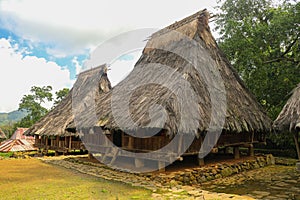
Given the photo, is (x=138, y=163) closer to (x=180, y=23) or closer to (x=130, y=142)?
(x=130, y=142)

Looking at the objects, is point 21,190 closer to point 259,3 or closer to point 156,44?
point 156,44

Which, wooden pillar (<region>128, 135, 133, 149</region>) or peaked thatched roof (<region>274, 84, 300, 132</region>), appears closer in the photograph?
peaked thatched roof (<region>274, 84, 300, 132</region>)

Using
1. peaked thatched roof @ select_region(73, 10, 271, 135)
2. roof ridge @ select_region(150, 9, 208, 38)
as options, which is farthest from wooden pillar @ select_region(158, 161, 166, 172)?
roof ridge @ select_region(150, 9, 208, 38)

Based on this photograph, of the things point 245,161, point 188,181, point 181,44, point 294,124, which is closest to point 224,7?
point 181,44

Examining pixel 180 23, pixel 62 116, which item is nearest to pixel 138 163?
pixel 180 23

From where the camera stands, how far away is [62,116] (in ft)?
54.4

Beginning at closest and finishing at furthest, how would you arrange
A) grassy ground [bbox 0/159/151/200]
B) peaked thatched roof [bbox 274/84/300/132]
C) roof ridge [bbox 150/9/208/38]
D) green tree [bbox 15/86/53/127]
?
grassy ground [bbox 0/159/151/200]
peaked thatched roof [bbox 274/84/300/132]
roof ridge [bbox 150/9/208/38]
green tree [bbox 15/86/53/127]

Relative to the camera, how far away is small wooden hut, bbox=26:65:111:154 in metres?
15.3

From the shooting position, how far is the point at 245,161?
1026 cm

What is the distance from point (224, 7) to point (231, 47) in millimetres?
3488

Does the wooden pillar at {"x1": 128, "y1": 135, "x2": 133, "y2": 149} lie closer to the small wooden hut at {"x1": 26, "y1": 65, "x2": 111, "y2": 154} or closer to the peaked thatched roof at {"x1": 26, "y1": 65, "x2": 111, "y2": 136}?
the small wooden hut at {"x1": 26, "y1": 65, "x2": 111, "y2": 154}

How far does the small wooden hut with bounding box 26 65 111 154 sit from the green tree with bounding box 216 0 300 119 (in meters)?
9.12

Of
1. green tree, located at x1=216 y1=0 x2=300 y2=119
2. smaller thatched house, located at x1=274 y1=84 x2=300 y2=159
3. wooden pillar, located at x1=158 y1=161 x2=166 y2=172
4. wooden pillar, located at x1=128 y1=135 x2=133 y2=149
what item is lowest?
wooden pillar, located at x1=158 y1=161 x2=166 y2=172

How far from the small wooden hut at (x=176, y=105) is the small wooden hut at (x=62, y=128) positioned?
11.2 ft
